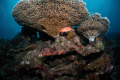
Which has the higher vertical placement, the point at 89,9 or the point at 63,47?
the point at 89,9

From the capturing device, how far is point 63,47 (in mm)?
3738

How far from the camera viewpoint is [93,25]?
536cm

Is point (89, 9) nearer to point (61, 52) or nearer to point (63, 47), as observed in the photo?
point (63, 47)

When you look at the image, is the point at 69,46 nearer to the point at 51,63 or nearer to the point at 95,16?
the point at 51,63

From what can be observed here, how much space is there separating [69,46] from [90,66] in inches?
62.9

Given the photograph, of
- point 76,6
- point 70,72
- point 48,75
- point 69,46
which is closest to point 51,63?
point 48,75

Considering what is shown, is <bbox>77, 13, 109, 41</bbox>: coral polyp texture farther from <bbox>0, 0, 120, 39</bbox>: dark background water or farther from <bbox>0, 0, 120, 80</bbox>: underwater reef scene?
<bbox>0, 0, 120, 39</bbox>: dark background water

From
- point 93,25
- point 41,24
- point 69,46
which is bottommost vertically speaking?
point 69,46

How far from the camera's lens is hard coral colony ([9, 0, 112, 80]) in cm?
356

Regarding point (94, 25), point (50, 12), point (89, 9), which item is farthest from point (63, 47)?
point (89, 9)

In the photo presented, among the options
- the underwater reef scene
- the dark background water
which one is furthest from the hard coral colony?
the dark background water

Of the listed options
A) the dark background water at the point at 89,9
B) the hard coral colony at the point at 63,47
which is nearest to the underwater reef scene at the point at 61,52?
the hard coral colony at the point at 63,47

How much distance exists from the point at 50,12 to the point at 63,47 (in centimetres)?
267

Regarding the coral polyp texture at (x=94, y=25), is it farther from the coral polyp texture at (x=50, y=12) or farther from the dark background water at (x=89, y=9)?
the dark background water at (x=89, y=9)
